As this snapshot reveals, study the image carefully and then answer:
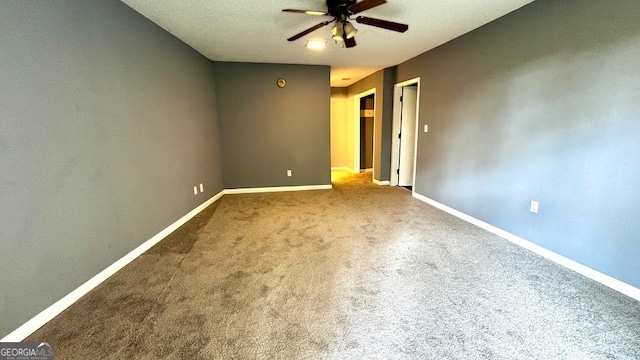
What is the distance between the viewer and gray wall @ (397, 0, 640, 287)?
2002 millimetres

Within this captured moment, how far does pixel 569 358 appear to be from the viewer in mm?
1435

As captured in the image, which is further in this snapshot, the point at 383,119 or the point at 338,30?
the point at 383,119

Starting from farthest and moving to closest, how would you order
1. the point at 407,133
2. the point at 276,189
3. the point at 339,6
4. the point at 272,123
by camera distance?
1. the point at 407,133
2. the point at 276,189
3. the point at 272,123
4. the point at 339,6

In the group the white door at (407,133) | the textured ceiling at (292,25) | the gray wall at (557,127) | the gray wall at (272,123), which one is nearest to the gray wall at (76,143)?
the textured ceiling at (292,25)

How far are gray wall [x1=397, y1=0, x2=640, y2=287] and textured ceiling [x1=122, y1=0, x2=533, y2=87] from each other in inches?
16.2

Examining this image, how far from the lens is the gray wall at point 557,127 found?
6.57ft

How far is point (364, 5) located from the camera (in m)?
2.16

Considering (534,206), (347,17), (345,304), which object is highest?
(347,17)

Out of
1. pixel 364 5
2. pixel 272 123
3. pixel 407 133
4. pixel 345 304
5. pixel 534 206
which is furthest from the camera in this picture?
pixel 407 133

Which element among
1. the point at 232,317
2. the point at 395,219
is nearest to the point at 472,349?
the point at 232,317

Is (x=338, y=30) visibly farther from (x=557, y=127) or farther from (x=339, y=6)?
(x=557, y=127)

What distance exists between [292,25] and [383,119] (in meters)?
3.07

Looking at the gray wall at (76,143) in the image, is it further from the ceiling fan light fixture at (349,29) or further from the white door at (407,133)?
the white door at (407,133)

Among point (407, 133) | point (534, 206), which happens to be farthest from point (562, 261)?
point (407, 133)
